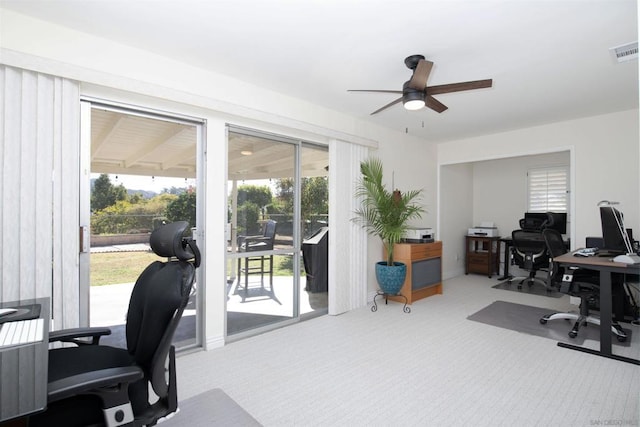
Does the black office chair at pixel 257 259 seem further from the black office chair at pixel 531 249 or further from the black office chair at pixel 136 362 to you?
the black office chair at pixel 531 249

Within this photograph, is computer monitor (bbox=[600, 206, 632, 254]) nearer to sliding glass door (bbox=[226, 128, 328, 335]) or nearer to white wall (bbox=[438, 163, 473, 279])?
white wall (bbox=[438, 163, 473, 279])

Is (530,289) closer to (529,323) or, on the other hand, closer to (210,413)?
(529,323)

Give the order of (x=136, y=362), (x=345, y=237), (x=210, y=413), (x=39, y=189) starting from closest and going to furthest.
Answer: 1. (x=136, y=362)
2. (x=210, y=413)
3. (x=39, y=189)
4. (x=345, y=237)

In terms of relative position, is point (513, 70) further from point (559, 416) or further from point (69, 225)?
point (69, 225)

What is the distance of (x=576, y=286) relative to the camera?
3.38 m

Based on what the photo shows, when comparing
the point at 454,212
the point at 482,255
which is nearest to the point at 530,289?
the point at 482,255

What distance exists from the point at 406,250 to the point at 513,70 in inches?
96.7

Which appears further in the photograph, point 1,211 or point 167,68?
point 167,68

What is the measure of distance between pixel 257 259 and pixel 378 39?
2.38 meters

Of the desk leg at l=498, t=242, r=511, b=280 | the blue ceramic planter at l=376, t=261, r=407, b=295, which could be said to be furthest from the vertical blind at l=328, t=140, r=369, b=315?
the desk leg at l=498, t=242, r=511, b=280

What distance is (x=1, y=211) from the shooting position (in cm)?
204

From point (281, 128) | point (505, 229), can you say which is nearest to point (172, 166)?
point (281, 128)

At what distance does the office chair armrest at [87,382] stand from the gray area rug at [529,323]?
3672mm

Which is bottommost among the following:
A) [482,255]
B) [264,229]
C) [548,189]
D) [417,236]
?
[482,255]
